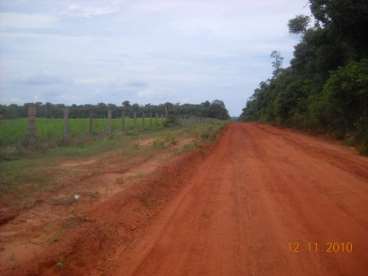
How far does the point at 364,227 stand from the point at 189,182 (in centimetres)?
633

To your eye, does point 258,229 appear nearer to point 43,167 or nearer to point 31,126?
point 43,167

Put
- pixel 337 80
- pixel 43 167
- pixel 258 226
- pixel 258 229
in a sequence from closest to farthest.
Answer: pixel 258 229, pixel 258 226, pixel 43 167, pixel 337 80

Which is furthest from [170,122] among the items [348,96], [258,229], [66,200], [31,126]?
[258,229]

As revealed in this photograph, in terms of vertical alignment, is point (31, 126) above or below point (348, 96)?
below

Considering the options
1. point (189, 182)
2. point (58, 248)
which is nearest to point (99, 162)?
point (189, 182)

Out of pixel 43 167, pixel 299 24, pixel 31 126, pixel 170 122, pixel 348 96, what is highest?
pixel 299 24

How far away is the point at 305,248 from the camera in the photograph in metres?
8.35

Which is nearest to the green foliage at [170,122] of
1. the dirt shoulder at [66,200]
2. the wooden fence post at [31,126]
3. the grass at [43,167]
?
the grass at [43,167]

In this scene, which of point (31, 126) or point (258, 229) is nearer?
point (258, 229)

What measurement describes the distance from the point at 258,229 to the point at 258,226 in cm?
21

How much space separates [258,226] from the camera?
9781 millimetres

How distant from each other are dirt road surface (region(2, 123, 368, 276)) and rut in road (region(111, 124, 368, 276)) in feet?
0.04

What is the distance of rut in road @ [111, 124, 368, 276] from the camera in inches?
304

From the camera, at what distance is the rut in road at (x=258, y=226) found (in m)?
7.71
